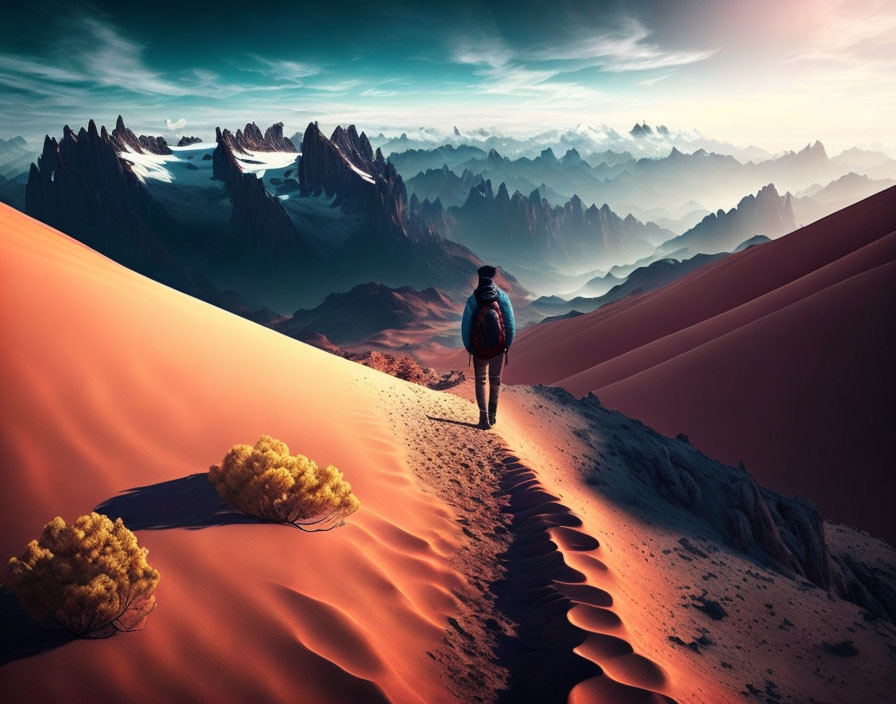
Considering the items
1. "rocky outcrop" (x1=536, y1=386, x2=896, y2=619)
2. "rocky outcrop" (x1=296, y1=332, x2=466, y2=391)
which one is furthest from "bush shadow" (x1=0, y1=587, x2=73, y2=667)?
"rocky outcrop" (x1=296, y1=332, x2=466, y2=391)

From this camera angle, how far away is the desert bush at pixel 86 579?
4.05 metres

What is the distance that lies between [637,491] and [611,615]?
5.40 meters

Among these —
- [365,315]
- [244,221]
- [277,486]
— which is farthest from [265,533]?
[244,221]

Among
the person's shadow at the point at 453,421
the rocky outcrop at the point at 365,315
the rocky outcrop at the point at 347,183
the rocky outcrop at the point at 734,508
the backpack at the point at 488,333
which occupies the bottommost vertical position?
the rocky outcrop at the point at 365,315

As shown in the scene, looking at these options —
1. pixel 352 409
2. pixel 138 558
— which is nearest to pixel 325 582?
pixel 138 558

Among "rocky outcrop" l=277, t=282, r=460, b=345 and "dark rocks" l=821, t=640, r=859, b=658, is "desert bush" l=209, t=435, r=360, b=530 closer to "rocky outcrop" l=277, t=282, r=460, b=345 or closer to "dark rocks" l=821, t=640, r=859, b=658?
"dark rocks" l=821, t=640, r=859, b=658

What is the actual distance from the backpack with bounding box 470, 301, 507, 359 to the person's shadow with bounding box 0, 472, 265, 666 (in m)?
4.67

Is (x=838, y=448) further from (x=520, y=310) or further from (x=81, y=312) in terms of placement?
(x=520, y=310)

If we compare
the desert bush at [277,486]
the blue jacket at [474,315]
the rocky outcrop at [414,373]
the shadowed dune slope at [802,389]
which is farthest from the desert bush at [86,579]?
the shadowed dune slope at [802,389]

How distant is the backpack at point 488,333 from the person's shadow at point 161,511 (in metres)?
4.67

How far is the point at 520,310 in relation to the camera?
171 m

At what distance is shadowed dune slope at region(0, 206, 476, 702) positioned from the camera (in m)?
4.11

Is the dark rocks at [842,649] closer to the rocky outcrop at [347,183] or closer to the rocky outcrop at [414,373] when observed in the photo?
the rocky outcrop at [414,373]

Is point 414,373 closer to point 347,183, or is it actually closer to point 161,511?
point 161,511
